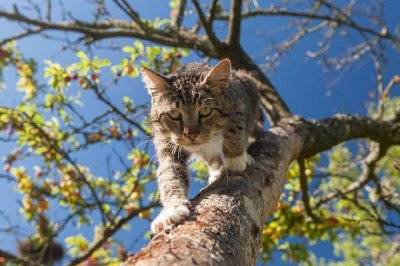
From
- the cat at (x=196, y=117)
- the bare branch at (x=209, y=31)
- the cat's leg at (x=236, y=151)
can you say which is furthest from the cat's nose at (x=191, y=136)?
the bare branch at (x=209, y=31)

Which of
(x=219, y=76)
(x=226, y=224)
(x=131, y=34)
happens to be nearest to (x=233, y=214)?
(x=226, y=224)

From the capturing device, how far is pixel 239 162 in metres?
2.62

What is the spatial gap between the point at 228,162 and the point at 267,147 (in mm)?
373

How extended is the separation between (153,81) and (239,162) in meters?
0.99

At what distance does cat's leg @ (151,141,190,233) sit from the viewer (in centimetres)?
208

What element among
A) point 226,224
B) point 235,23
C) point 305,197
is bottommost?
point 226,224

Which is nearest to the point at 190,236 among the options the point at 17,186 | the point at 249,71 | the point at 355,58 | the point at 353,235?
the point at 249,71

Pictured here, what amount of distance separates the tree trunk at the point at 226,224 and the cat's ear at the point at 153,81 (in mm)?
932

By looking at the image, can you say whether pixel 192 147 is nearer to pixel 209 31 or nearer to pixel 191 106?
pixel 191 106

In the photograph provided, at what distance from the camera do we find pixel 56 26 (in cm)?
470

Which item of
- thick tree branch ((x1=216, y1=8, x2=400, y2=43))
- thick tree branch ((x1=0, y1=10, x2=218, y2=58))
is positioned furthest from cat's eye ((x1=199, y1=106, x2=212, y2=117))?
thick tree branch ((x1=216, y1=8, x2=400, y2=43))

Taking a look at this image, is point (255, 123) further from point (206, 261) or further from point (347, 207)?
point (206, 261)

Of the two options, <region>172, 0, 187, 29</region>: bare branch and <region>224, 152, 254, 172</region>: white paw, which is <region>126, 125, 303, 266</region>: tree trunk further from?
<region>172, 0, 187, 29</region>: bare branch

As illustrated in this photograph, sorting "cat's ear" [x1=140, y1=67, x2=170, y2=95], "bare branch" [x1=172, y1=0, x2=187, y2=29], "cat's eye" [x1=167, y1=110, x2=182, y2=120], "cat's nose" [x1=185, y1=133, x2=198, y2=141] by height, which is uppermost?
"bare branch" [x1=172, y1=0, x2=187, y2=29]
